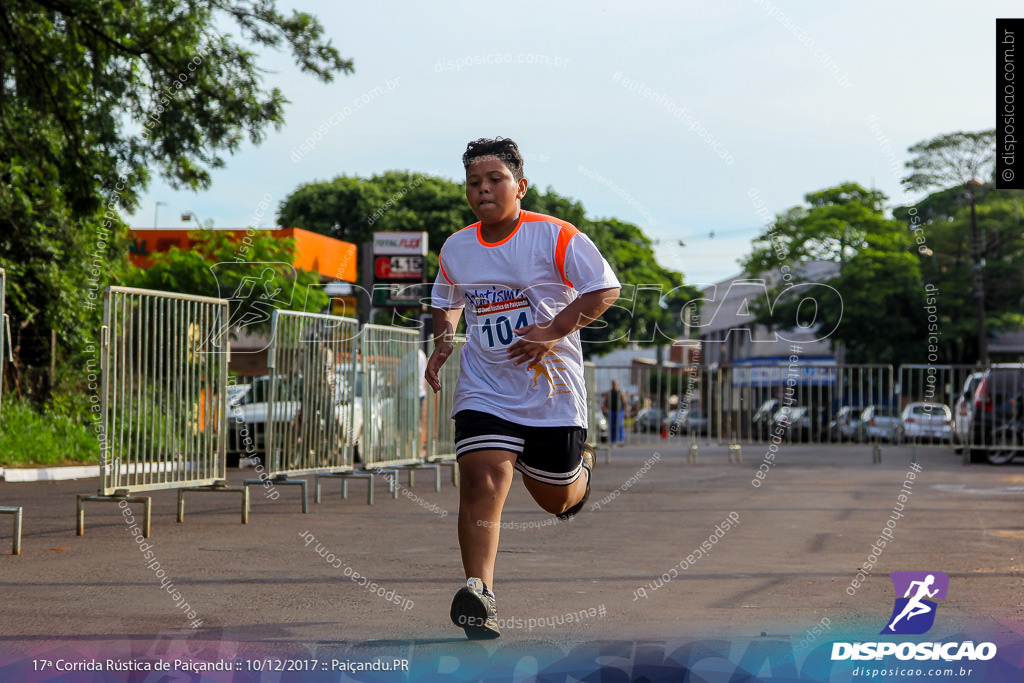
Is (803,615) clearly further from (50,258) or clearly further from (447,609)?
(50,258)

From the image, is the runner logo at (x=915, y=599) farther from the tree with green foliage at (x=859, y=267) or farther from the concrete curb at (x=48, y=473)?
the tree with green foliage at (x=859, y=267)

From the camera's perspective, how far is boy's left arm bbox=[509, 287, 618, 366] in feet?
14.9

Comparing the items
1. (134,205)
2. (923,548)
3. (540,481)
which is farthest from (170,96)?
(540,481)

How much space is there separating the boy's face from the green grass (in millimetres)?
11441

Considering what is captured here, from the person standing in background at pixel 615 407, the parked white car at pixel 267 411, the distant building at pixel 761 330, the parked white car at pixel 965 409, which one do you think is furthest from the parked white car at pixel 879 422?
the distant building at pixel 761 330

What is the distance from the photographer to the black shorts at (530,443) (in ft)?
15.2

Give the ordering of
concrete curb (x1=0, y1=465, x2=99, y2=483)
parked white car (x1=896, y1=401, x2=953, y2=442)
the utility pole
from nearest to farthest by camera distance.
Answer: concrete curb (x1=0, y1=465, x2=99, y2=483), parked white car (x1=896, y1=401, x2=953, y2=442), the utility pole

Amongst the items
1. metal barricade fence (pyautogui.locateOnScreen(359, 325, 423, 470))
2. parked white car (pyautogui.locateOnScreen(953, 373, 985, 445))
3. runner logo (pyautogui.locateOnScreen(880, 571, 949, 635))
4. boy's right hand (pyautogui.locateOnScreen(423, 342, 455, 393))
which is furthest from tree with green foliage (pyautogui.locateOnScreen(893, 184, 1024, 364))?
boy's right hand (pyautogui.locateOnScreen(423, 342, 455, 393))

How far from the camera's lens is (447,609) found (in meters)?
5.55

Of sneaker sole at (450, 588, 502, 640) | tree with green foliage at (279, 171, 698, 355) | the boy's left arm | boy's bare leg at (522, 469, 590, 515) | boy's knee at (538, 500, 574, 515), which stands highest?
tree with green foliage at (279, 171, 698, 355)

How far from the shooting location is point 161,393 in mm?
9047

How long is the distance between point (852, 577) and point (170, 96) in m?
11.3

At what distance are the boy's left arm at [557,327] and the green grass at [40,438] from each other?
454 inches

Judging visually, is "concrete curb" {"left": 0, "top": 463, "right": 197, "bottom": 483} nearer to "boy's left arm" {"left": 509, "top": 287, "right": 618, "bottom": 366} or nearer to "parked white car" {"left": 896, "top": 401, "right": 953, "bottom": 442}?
"boy's left arm" {"left": 509, "top": 287, "right": 618, "bottom": 366}
